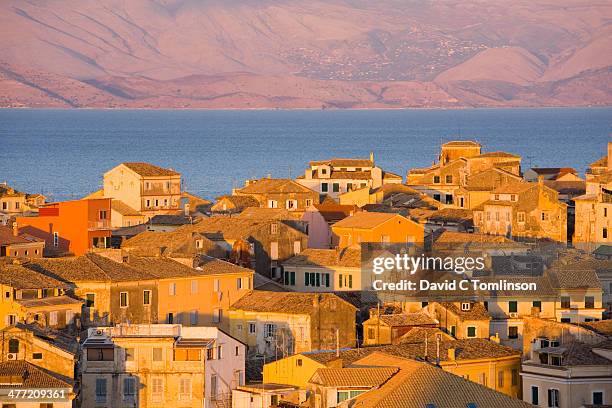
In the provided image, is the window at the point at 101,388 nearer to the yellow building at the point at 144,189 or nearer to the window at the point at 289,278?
the window at the point at 289,278

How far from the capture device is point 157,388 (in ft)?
106

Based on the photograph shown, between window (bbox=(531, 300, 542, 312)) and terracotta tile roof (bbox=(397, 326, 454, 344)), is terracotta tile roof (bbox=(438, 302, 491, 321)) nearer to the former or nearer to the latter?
terracotta tile roof (bbox=(397, 326, 454, 344))

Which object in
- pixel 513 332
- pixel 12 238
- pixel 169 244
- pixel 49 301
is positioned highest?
pixel 12 238

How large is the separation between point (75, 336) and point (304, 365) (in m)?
4.65

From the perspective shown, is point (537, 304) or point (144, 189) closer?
point (537, 304)

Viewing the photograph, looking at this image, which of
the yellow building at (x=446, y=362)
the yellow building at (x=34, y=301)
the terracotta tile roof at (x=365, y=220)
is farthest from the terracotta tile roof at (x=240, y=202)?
the yellow building at (x=446, y=362)

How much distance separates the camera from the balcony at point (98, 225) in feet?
171

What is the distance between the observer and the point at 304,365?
34.2 metres

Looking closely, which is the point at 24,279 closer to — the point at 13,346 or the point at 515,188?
the point at 13,346

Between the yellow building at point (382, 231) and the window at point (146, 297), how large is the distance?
A: 12.1 metres

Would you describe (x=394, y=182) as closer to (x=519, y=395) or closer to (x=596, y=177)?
(x=596, y=177)

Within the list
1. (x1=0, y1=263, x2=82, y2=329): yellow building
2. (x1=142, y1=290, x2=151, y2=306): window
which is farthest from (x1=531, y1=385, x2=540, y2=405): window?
(x1=142, y1=290, x2=151, y2=306): window

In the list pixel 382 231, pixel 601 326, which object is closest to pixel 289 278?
pixel 382 231

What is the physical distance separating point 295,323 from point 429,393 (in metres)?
13.7
